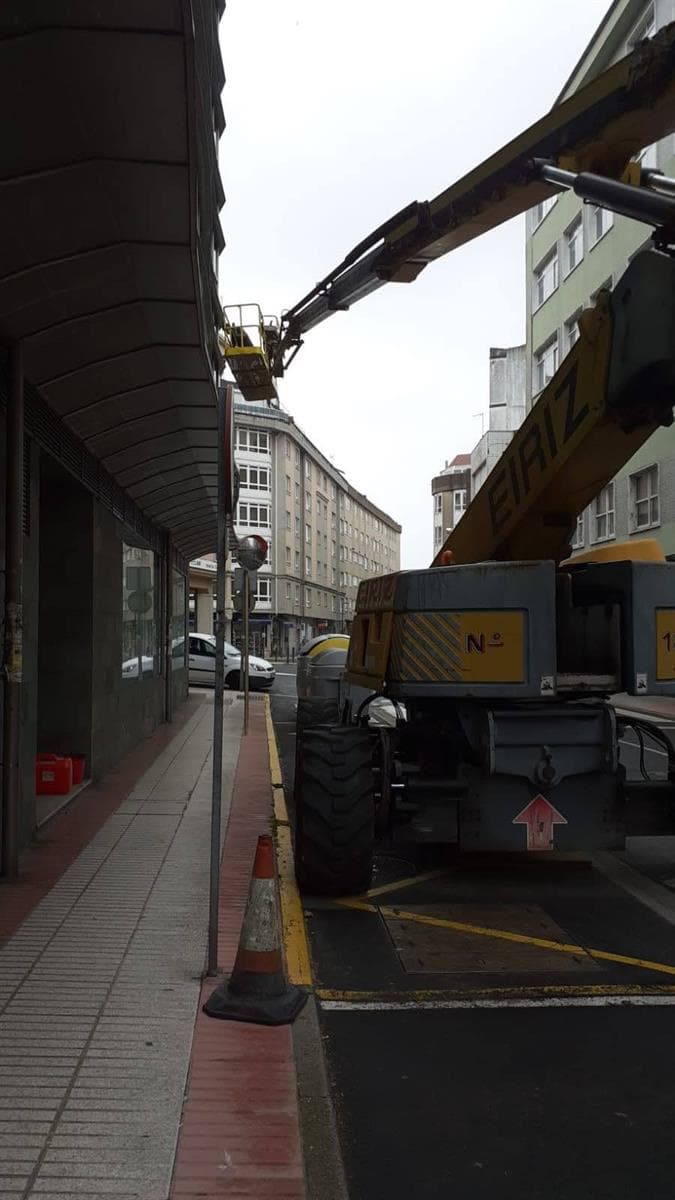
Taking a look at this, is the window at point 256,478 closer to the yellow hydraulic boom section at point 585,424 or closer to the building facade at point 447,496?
the building facade at point 447,496

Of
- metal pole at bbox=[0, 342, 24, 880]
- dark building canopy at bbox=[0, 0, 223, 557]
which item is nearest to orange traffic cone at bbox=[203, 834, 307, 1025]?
metal pole at bbox=[0, 342, 24, 880]

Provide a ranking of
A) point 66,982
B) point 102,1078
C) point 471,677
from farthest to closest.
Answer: point 471,677 < point 66,982 < point 102,1078

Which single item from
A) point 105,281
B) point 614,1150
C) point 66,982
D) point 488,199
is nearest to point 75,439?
point 105,281

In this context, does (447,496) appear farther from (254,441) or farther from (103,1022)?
(103,1022)

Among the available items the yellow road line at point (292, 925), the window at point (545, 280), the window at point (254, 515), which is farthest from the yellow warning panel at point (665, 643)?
the window at point (254, 515)

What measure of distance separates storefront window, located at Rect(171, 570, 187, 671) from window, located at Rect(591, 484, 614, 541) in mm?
16340

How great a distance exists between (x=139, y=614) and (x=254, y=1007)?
9.21 meters

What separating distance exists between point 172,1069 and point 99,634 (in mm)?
6619

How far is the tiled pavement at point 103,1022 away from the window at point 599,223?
89.4 ft

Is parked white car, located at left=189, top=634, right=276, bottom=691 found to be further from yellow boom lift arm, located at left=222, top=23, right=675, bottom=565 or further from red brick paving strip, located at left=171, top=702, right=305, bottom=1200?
red brick paving strip, located at left=171, top=702, right=305, bottom=1200

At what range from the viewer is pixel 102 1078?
11.9 ft

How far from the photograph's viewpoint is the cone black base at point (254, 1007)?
423cm

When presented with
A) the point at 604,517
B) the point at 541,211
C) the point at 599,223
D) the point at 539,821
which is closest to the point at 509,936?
the point at 539,821

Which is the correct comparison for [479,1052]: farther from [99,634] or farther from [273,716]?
[273,716]
